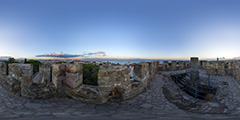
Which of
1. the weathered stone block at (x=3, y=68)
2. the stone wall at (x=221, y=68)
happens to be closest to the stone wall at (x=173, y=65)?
the stone wall at (x=221, y=68)

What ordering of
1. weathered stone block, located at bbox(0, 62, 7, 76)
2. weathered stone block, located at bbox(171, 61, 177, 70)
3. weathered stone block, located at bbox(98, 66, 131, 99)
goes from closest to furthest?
weathered stone block, located at bbox(98, 66, 131, 99), weathered stone block, located at bbox(0, 62, 7, 76), weathered stone block, located at bbox(171, 61, 177, 70)

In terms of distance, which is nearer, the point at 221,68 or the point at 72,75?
the point at 72,75

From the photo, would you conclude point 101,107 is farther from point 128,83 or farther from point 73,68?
point 73,68

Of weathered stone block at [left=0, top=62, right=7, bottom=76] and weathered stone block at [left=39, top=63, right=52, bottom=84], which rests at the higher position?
weathered stone block at [left=0, top=62, right=7, bottom=76]

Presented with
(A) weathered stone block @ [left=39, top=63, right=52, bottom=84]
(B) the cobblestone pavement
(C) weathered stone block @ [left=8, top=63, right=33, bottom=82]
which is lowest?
(B) the cobblestone pavement

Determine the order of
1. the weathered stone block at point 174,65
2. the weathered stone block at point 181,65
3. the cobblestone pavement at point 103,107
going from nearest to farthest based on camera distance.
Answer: the cobblestone pavement at point 103,107 < the weathered stone block at point 174,65 < the weathered stone block at point 181,65

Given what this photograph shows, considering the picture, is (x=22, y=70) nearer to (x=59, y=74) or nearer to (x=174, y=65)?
(x=59, y=74)

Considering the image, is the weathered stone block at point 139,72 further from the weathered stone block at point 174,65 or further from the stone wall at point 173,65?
the weathered stone block at point 174,65

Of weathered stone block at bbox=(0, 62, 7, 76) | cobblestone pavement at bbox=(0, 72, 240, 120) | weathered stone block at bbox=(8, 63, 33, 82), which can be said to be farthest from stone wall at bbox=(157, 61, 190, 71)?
weathered stone block at bbox=(0, 62, 7, 76)

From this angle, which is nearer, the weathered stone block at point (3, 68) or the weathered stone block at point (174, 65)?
the weathered stone block at point (3, 68)

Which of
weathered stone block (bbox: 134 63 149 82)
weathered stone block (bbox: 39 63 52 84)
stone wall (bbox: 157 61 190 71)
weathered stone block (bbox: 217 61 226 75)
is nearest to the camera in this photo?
weathered stone block (bbox: 134 63 149 82)

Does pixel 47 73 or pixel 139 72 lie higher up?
pixel 139 72

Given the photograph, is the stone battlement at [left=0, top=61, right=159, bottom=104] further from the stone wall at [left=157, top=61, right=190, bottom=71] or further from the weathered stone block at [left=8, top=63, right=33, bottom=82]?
the stone wall at [left=157, top=61, right=190, bottom=71]

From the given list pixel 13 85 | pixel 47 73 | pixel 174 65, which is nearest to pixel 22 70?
pixel 13 85
